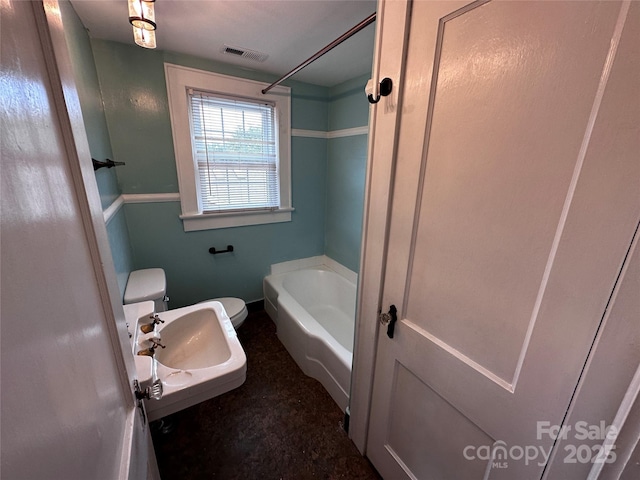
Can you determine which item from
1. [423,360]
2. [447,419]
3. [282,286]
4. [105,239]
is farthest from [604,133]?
[282,286]

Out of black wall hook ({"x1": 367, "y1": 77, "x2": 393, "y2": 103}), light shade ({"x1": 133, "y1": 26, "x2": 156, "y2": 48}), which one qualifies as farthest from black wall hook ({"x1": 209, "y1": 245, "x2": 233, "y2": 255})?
black wall hook ({"x1": 367, "y1": 77, "x2": 393, "y2": 103})

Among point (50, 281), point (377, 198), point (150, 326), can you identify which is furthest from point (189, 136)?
point (50, 281)

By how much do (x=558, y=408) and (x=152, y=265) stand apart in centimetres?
251

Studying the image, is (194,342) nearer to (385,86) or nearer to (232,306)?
(232,306)

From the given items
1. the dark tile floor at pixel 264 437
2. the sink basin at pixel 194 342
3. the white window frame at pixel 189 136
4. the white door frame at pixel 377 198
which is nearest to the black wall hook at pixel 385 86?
the white door frame at pixel 377 198

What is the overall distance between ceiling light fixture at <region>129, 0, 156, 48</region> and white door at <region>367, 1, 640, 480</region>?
3.85 feet

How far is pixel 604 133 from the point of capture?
504 millimetres

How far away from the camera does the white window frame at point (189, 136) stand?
1.95 metres

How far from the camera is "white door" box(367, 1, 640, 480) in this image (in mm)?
512

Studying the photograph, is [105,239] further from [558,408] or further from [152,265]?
[152,265]

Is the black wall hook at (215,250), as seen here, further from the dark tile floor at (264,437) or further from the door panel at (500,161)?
the door panel at (500,161)

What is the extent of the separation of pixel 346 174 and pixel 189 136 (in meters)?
1.40

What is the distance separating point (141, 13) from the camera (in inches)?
44.9

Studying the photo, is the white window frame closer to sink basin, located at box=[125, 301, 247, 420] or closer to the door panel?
sink basin, located at box=[125, 301, 247, 420]
